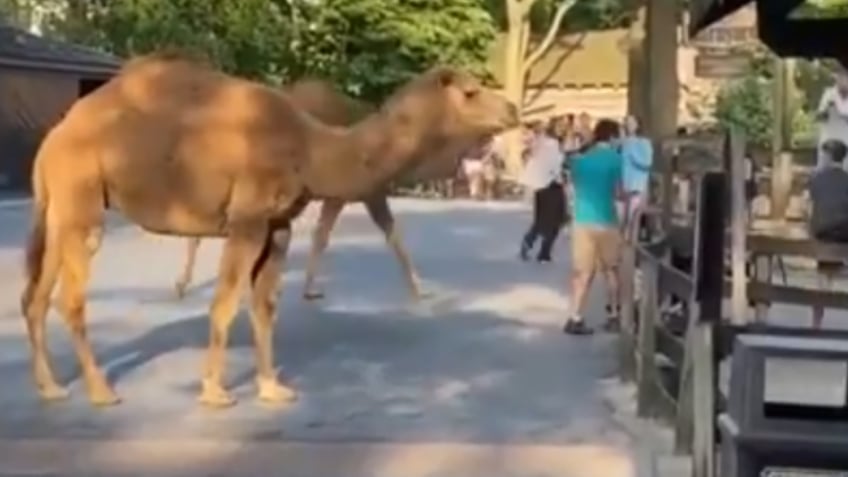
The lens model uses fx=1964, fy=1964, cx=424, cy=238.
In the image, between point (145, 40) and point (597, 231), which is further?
point (145, 40)

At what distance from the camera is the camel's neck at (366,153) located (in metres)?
12.7

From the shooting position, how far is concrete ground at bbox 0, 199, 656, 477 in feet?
33.2

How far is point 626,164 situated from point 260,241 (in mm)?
6011

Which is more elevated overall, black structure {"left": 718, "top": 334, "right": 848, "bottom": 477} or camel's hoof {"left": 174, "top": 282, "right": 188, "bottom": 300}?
black structure {"left": 718, "top": 334, "right": 848, "bottom": 477}

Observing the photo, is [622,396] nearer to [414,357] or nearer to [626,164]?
[414,357]

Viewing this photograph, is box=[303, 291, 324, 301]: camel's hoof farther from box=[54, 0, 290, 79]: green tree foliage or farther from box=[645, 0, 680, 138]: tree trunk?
box=[54, 0, 290, 79]: green tree foliage

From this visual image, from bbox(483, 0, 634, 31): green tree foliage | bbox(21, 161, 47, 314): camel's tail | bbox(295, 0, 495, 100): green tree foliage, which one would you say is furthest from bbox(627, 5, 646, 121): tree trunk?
bbox(483, 0, 634, 31): green tree foliage

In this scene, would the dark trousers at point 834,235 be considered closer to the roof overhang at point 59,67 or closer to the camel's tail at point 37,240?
the camel's tail at point 37,240

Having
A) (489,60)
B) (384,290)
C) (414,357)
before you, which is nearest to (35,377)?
(414,357)

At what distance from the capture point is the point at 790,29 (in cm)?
638

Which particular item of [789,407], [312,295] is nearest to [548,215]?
[312,295]

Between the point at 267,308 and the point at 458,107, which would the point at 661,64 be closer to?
the point at 458,107

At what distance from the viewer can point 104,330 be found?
51.9 ft

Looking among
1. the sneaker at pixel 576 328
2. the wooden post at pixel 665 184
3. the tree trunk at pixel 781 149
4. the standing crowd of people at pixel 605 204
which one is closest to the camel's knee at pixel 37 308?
the wooden post at pixel 665 184
